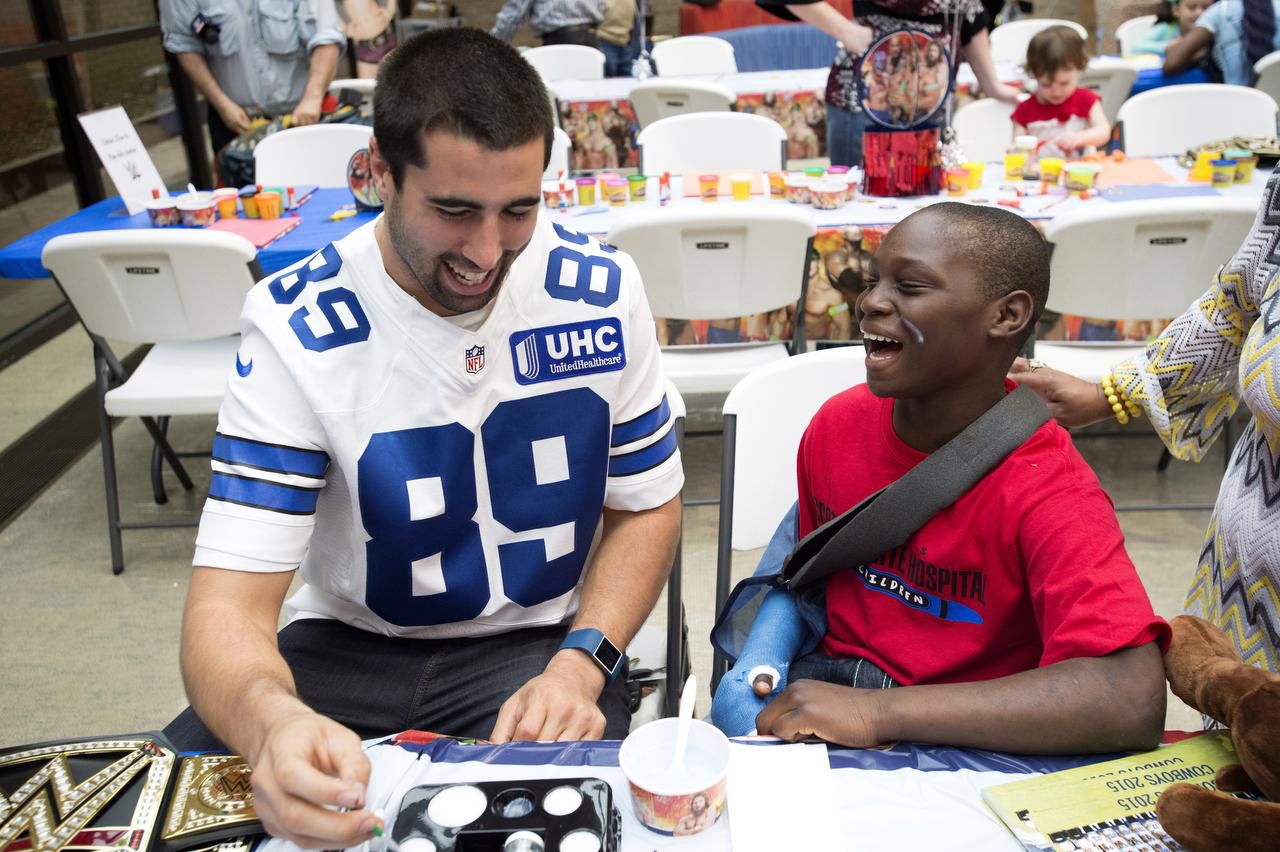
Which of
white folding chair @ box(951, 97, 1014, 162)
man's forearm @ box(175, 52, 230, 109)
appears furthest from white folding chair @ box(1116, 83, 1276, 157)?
man's forearm @ box(175, 52, 230, 109)

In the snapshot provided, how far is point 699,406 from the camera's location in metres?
3.96

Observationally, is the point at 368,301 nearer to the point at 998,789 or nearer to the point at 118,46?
the point at 998,789

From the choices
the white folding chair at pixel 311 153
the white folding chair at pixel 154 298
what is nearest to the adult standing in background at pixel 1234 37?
the white folding chair at pixel 311 153

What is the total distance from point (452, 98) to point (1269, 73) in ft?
18.2

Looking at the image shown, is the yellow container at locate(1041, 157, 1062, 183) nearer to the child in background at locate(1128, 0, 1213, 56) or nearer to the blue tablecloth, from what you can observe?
the blue tablecloth

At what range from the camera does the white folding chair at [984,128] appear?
439cm

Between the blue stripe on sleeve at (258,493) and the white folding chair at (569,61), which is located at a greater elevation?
the white folding chair at (569,61)

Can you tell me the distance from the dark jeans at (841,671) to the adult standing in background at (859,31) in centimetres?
221

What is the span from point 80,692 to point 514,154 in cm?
206

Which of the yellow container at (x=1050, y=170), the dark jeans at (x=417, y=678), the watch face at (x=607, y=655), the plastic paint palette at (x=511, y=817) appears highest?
the yellow container at (x=1050, y=170)

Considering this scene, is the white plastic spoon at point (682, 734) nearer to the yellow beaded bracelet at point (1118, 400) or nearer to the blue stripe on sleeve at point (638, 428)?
the blue stripe on sleeve at point (638, 428)

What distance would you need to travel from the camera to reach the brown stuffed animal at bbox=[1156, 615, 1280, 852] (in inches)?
35.4

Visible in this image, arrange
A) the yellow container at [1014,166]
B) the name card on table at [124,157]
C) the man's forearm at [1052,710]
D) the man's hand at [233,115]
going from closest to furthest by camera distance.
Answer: the man's forearm at [1052,710], the name card on table at [124,157], the yellow container at [1014,166], the man's hand at [233,115]

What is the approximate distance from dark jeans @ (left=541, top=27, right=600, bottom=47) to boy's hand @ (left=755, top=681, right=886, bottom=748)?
19.6 feet
